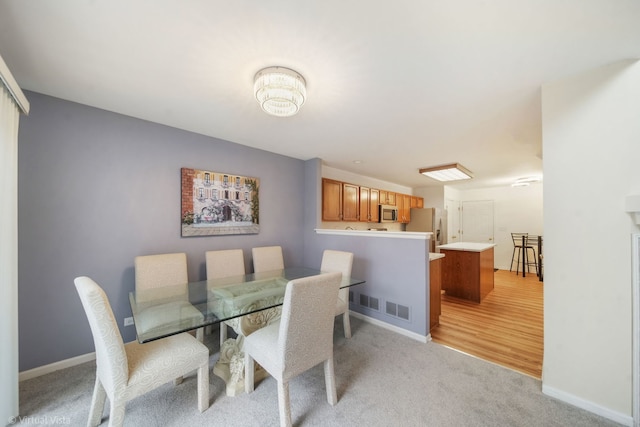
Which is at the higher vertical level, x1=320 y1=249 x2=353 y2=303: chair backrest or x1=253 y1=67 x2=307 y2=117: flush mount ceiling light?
x1=253 y1=67 x2=307 y2=117: flush mount ceiling light

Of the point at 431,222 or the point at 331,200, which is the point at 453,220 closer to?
the point at 431,222

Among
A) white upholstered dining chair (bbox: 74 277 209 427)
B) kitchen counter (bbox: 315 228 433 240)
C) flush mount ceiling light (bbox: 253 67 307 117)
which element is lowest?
white upholstered dining chair (bbox: 74 277 209 427)

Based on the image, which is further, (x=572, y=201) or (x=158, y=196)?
(x=158, y=196)

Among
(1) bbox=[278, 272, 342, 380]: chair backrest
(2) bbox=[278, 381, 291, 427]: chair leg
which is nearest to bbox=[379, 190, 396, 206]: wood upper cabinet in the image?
(1) bbox=[278, 272, 342, 380]: chair backrest

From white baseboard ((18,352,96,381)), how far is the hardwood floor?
11.3ft

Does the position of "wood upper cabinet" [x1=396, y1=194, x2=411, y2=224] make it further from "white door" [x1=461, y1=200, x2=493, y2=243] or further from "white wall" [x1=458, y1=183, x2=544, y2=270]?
"white wall" [x1=458, y1=183, x2=544, y2=270]

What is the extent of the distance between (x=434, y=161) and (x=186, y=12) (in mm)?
3803

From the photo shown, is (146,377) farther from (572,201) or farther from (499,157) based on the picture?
(499,157)

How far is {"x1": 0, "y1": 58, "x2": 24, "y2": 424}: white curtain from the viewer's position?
1452 millimetres

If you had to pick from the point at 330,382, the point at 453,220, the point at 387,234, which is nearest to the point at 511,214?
the point at 453,220

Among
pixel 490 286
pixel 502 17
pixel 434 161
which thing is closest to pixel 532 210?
pixel 490 286

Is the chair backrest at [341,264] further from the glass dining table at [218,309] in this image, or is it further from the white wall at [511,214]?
the white wall at [511,214]

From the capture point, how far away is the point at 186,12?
1214 mm

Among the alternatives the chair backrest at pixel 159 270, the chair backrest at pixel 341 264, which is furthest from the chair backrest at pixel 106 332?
the chair backrest at pixel 341 264
